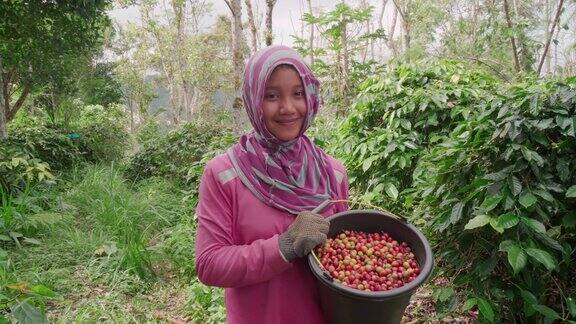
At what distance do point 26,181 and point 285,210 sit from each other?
5.02m

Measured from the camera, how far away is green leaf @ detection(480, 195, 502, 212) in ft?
5.72

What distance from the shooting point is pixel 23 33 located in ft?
21.1

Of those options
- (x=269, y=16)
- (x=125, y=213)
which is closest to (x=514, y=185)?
(x=125, y=213)

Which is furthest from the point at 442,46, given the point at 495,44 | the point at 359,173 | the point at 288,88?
the point at 288,88

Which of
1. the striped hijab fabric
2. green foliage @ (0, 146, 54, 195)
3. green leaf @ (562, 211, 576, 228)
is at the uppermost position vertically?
the striped hijab fabric

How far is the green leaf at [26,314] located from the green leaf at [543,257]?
1790 millimetres

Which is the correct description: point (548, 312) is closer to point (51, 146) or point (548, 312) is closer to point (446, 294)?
point (446, 294)

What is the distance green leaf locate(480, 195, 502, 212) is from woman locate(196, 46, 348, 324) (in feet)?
2.88

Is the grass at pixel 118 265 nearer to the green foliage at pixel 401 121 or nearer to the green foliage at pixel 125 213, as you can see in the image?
the green foliage at pixel 125 213

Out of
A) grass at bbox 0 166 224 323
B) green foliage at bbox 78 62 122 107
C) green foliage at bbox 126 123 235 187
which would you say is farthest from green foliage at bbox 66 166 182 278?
green foliage at bbox 78 62 122 107

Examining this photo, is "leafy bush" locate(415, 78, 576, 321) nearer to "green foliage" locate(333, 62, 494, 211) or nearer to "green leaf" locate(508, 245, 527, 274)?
"green leaf" locate(508, 245, 527, 274)

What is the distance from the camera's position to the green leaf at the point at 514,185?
1728 mm

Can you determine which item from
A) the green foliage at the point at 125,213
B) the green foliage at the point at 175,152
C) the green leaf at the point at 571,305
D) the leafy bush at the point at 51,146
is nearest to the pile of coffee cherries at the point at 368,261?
the green leaf at the point at 571,305

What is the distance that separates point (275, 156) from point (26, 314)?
0.95 m
